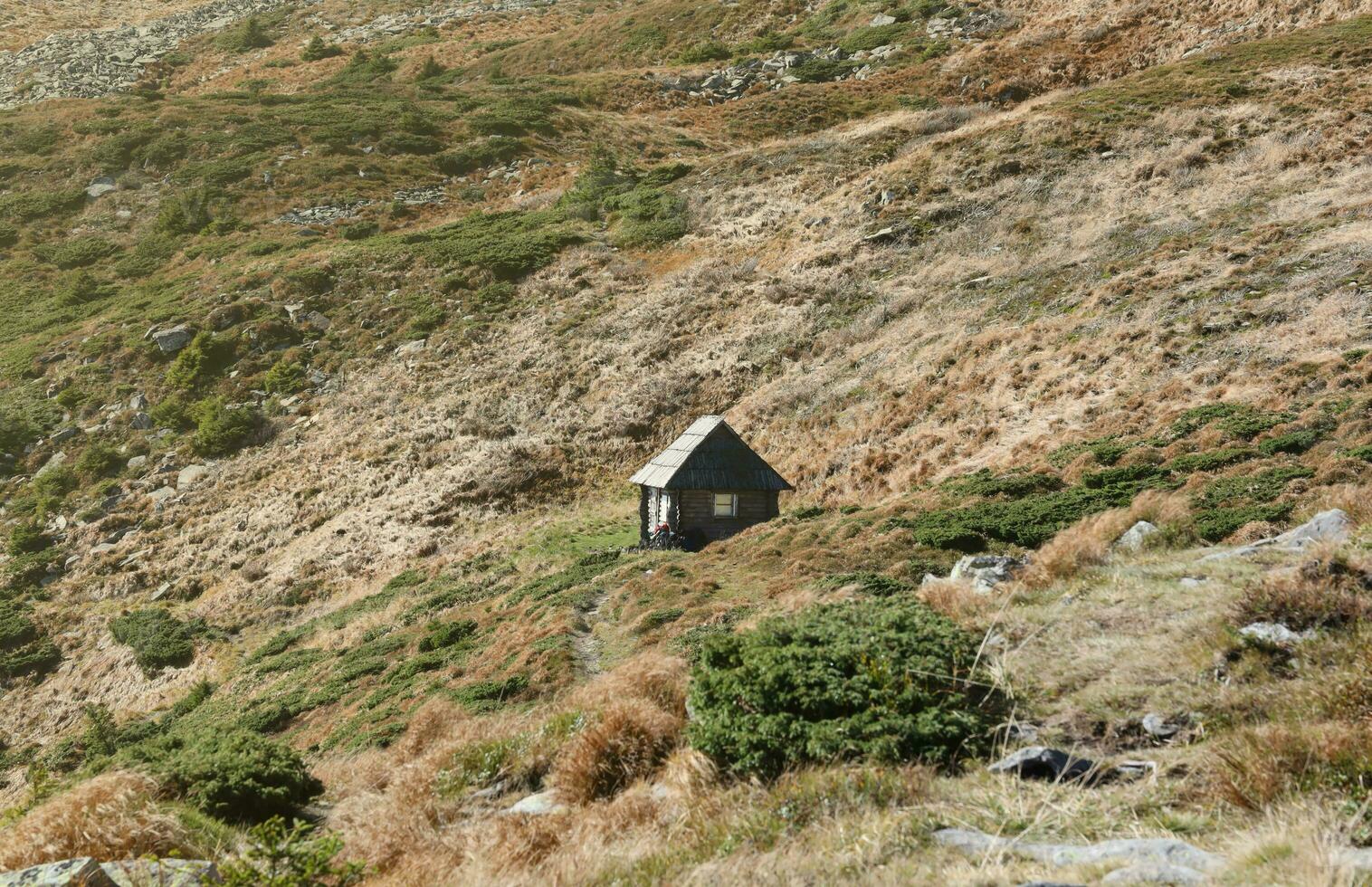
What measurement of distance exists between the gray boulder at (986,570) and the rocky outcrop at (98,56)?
308 feet

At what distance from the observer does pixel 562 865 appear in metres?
6.21

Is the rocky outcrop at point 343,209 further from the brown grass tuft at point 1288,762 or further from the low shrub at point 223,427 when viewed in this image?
the brown grass tuft at point 1288,762

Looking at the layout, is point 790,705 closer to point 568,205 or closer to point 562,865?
point 562,865

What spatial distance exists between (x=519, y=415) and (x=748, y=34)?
58.4 meters

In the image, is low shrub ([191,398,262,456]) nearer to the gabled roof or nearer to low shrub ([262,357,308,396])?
low shrub ([262,357,308,396])

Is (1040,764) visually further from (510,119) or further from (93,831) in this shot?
(510,119)

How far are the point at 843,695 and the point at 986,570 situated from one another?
6.33 m

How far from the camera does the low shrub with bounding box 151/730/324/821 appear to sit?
9.15 metres

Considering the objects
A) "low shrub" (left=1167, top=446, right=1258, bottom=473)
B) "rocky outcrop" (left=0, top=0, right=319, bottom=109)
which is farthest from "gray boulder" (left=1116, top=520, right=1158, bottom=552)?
"rocky outcrop" (left=0, top=0, right=319, bottom=109)

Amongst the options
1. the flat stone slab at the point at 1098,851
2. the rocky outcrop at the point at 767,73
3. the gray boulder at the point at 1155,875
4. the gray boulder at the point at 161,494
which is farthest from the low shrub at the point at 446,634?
the rocky outcrop at the point at 767,73

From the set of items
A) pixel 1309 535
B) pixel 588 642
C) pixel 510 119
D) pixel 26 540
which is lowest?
pixel 26 540

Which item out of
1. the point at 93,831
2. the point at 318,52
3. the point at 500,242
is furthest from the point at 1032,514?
the point at 318,52

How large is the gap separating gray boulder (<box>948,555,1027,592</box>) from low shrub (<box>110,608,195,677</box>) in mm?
25568

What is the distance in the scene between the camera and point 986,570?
519 inches
